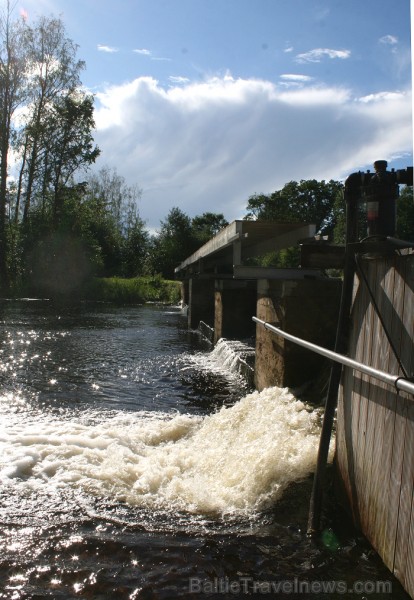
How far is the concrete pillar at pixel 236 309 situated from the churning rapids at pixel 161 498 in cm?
444

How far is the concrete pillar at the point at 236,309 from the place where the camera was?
1351 centimetres

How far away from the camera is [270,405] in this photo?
6.29 m

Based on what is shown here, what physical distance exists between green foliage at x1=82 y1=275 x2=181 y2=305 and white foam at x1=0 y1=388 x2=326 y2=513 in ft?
88.9

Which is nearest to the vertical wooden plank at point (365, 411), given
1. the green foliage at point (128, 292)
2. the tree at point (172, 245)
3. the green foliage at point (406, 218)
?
the green foliage at point (128, 292)

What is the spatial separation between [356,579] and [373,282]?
75.9 inches

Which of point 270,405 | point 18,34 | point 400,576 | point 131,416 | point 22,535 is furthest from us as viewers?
point 18,34

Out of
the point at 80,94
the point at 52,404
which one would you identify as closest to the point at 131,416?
the point at 52,404

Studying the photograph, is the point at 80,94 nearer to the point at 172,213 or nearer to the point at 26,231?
the point at 26,231

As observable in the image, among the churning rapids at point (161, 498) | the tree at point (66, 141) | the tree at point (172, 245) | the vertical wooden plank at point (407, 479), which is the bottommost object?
the churning rapids at point (161, 498)

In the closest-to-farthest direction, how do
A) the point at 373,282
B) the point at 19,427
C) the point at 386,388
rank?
the point at 386,388
the point at 373,282
the point at 19,427

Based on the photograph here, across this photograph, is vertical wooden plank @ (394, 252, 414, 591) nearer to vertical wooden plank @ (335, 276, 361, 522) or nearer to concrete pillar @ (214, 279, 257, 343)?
vertical wooden plank @ (335, 276, 361, 522)

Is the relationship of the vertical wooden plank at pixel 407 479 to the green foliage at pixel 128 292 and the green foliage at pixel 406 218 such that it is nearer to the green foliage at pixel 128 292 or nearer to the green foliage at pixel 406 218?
the green foliage at pixel 128 292

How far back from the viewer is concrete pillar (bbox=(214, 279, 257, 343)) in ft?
44.3

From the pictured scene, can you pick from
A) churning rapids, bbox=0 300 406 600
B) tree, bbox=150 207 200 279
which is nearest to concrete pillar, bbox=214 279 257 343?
churning rapids, bbox=0 300 406 600
